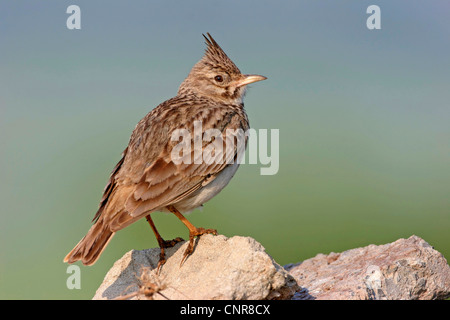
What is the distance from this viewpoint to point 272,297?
19.5 feet

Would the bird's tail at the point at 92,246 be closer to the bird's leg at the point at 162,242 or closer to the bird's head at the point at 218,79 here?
the bird's leg at the point at 162,242

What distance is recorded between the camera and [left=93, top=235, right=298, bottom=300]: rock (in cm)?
567

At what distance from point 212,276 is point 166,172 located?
139 cm

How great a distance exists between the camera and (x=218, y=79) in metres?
8.47

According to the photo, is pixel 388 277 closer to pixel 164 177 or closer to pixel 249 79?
pixel 164 177

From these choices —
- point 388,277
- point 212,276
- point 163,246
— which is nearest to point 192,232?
point 163,246

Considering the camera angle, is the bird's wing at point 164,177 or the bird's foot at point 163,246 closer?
the bird's wing at point 164,177

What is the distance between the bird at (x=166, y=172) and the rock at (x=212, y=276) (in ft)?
0.80

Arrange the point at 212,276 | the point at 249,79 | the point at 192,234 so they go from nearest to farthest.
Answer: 1. the point at 212,276
2. the point at 192,234
3. the point at 249,79

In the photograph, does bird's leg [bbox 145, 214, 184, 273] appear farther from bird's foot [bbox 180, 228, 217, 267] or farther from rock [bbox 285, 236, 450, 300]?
rock [bbox 285, 236, 450, 300]

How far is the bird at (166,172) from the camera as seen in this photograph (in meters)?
6.41

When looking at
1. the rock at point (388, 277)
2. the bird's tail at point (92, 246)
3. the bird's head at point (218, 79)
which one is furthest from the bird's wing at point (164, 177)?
the rock at point (388, 277)

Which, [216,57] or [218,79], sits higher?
[216,57]
